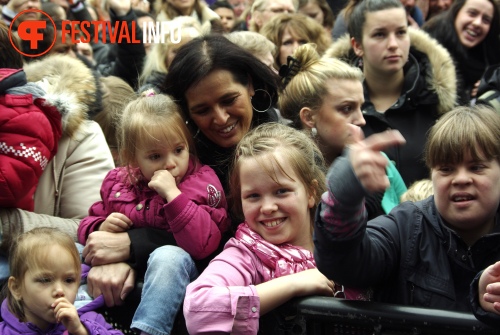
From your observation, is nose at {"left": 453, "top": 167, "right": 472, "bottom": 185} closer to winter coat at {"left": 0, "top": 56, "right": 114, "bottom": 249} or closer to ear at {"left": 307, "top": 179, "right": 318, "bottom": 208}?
ear at {"left": 307, "top": 179, "right": 318, "bottom": 208}

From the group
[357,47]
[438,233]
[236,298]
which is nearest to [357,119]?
[357,47]

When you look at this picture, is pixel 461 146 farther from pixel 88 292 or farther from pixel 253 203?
pixel 88 292

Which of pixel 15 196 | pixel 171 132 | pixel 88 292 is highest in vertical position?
pixel 171 132

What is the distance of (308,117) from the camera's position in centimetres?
415

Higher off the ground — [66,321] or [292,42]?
[292,42]

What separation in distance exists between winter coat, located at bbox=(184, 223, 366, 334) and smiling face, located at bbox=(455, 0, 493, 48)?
145 inches

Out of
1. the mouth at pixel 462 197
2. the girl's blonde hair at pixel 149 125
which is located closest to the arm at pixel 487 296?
the mouth at pixel 462 197

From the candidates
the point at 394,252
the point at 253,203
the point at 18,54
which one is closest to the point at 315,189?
the point at 253,203

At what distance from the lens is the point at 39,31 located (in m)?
5.96

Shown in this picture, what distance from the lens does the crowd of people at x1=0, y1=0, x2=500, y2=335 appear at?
268cm

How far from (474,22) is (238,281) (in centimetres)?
404

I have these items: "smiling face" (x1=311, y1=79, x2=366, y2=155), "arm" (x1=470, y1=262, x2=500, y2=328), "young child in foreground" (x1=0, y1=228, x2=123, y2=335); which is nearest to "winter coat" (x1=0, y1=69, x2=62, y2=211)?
"young child in foreground" (x1=0, y1=228, x2=123, y2=335)

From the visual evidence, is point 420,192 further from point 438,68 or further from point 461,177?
point 438,68

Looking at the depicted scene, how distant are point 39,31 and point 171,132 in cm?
286
